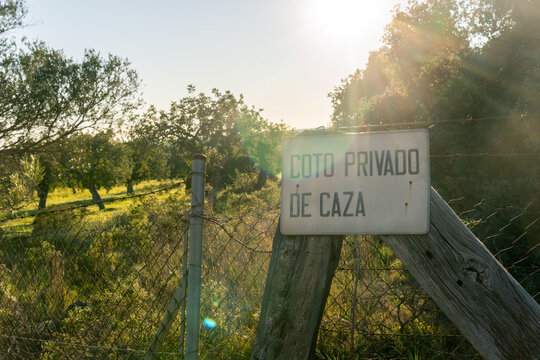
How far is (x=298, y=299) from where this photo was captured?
4.53 ft

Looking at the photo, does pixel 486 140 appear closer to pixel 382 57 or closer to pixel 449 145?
pixel 449 145

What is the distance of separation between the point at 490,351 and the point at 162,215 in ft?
22.5

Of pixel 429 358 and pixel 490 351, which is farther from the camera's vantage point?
pixel 429 358

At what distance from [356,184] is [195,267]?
0.99m

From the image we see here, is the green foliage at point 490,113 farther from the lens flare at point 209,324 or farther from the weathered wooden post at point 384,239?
the weathered wooden post at point 384,239

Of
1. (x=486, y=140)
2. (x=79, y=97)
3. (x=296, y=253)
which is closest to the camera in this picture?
(x=296, y=253)

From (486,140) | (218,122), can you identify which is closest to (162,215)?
(486,140)

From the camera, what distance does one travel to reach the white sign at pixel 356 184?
134 centimetres

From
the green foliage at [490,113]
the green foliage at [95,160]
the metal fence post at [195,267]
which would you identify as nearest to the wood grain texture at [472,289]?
the metal fence post at [195,267]

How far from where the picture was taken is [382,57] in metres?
23.3

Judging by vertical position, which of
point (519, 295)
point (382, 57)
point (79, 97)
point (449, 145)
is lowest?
point (519, 295)

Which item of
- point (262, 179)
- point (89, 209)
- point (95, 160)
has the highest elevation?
point (95, 160)

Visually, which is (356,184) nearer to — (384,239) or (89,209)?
(384,239)

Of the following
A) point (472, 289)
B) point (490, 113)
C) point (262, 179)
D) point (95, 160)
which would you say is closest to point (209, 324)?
point (472, 289)
